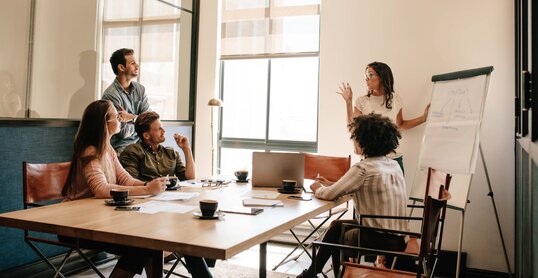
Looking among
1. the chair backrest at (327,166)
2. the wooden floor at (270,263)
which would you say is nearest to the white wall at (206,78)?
the wooden floor at (270,263)

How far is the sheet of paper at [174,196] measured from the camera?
225 centimetres

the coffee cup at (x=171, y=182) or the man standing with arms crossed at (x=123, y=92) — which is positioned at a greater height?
the man standing with arms crossed at (x=123, y=92)

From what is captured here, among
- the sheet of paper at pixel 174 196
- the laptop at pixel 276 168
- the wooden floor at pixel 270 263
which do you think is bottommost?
the wooden floor at pixel 270 263

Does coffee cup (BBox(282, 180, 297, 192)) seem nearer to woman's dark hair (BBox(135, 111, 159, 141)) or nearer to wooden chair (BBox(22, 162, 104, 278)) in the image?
woman's dark hair (BBox(135, 111, 159, 141))

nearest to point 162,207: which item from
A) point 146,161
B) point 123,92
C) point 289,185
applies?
point 289,185

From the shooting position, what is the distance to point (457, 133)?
330 centimetres

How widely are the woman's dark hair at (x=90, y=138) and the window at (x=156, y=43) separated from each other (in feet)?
5.50

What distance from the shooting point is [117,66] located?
12.1ft

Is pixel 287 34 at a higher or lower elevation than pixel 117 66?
higher

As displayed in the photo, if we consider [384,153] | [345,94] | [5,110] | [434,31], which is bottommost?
[384,153]

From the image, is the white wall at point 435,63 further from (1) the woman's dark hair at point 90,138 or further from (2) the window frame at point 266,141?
(1) the woman's dark hair at point 90,138

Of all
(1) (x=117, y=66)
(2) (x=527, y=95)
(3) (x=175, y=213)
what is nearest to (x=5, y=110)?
(1) (x=117, y=66)

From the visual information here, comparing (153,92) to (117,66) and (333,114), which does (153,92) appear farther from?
(333,114)

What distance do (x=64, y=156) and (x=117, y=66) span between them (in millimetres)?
854
